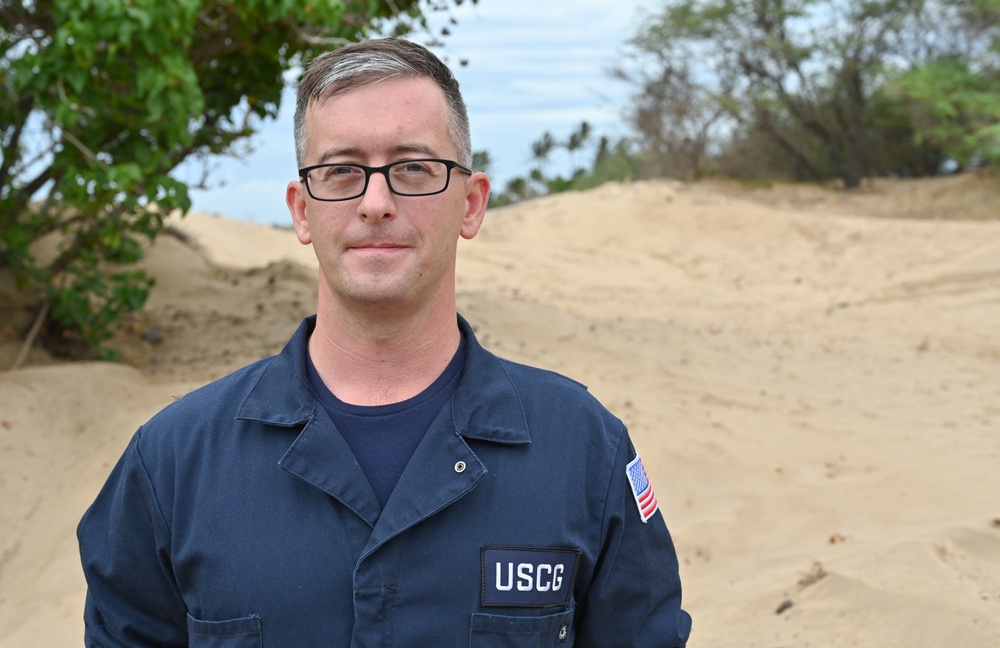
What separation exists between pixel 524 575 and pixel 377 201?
610 millimetres

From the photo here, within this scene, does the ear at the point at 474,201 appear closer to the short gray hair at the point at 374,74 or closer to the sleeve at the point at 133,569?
the short gray hair at the point at 374,74

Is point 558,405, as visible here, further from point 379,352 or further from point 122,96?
point 122,96

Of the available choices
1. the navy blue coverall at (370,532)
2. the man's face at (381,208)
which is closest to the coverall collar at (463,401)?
the navy blue coverall at (370,532)

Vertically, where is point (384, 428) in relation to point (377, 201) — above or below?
below

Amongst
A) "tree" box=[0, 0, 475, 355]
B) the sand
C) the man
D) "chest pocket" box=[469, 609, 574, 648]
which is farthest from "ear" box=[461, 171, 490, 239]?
"tree" box=[0, 0, 475, 355]

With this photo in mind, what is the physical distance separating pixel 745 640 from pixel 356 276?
2526mm

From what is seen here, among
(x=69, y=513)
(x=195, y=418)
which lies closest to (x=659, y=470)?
(x=69, y=513)

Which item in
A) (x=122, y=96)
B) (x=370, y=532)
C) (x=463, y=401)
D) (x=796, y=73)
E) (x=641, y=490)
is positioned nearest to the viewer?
(x=370, y=532)

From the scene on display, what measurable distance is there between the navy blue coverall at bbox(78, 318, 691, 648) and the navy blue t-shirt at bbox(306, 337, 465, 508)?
0.12ft

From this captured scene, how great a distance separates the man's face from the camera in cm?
153

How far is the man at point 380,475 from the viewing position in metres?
1.49

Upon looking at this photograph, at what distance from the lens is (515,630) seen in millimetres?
1517

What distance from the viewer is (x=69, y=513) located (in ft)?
15.6

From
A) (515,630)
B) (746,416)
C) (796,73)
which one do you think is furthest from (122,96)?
(796,73)
